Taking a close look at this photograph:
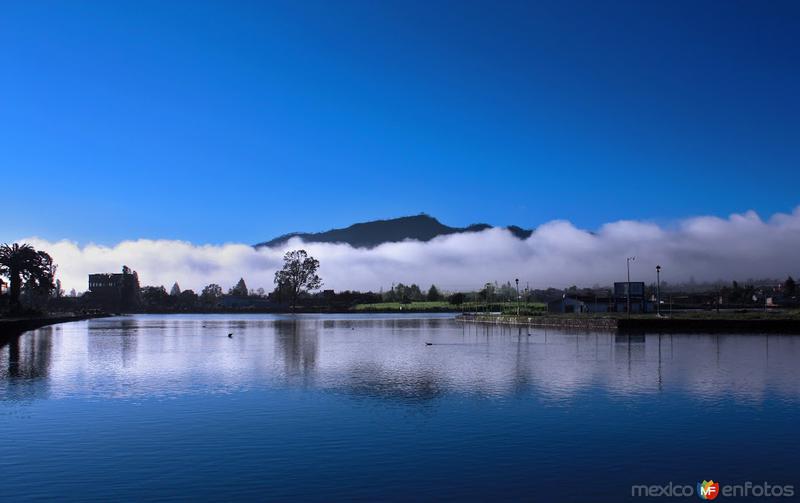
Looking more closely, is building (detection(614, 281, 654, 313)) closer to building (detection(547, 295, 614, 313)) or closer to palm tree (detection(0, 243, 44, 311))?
building (detection(547, 295, 614, 313))

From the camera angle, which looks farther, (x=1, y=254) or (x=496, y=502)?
(x=1, y=254)

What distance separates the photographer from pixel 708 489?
56.1ft

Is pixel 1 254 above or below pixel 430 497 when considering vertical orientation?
above

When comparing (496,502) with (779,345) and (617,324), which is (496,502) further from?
(617,324)

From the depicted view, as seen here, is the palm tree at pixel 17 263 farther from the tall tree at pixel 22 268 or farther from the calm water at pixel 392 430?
the calm water at pixel 392 430

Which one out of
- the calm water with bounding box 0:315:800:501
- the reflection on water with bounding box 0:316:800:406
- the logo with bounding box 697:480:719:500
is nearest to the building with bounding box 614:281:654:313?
the reflection on water with bounding box 0:316:800:406

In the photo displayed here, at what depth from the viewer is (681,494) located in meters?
16.8

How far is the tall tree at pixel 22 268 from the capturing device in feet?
361

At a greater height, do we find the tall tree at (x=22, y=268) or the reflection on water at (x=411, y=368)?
the tall tree at (x=22, y=268)

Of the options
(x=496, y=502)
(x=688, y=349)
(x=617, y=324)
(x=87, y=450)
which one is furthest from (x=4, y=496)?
(x=617, y=324)

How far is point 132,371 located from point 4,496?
2879cm

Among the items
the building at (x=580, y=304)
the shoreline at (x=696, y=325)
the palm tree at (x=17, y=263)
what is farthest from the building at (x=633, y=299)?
the palm tree at (x=17, y=263)

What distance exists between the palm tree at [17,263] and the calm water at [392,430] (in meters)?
72.7

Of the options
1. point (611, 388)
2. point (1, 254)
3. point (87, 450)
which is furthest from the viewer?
point (1, 254)
